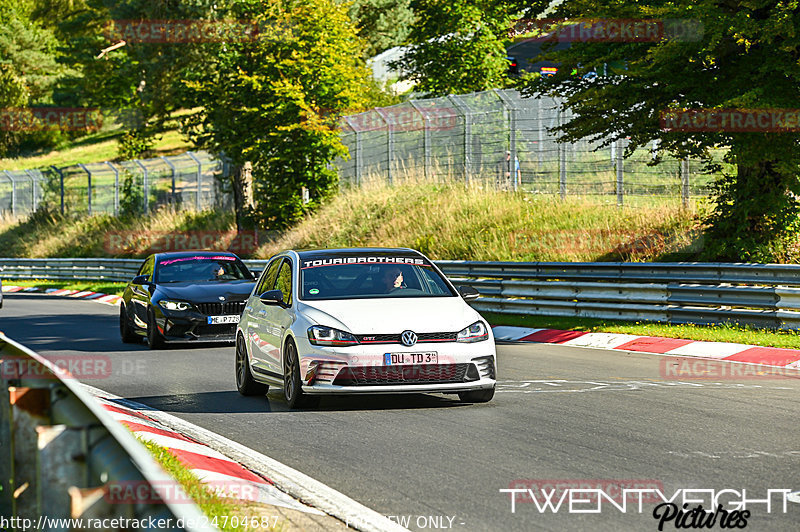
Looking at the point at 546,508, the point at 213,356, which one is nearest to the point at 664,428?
the point at 546,508

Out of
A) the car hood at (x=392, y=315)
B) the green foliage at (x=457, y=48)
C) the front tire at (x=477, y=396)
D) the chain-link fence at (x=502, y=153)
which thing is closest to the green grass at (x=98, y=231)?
the chain-link fence at (x=502, y=153)

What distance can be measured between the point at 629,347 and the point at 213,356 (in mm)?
6156

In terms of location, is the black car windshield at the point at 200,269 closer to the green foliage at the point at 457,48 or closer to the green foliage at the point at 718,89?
the green foliage at the point at 718,89

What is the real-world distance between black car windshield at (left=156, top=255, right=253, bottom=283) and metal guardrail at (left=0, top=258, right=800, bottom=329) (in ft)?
16.7

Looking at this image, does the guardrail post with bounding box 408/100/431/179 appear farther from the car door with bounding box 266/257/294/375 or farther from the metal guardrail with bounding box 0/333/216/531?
the metal guardrail with bounding box 0/333/216/531

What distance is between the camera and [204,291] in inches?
688

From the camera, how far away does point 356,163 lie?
35.3 m

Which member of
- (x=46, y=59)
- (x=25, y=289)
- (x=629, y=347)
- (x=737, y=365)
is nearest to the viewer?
(x=737, y=365)

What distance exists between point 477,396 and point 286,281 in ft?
7.94

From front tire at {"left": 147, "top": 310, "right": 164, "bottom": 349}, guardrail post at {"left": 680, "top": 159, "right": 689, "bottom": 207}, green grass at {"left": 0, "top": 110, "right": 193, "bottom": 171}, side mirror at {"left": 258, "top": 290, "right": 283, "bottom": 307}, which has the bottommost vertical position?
front tire at {"left": 147, "top": 310, "right": 164, "bottom": 349}

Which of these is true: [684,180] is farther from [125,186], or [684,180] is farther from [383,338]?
[125,186]

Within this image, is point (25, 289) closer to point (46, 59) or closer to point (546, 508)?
point (546, 508)

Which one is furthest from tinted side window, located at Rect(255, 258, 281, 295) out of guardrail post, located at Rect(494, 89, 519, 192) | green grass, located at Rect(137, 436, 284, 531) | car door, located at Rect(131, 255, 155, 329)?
guardrail post, located at Rect(494, 89, 519, 192)

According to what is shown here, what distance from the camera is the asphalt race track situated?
6406 millimetres
